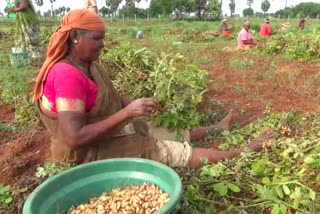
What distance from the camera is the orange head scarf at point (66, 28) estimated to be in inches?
83.1

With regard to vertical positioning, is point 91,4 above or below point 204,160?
above

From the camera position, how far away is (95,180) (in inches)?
73.9

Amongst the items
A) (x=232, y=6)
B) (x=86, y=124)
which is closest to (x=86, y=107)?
(x=86, y=124)

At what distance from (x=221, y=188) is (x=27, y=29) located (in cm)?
582

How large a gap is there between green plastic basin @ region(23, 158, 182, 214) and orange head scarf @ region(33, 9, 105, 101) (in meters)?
0.65

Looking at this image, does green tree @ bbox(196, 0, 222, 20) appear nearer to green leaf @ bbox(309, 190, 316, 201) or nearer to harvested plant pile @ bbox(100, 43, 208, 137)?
harvested plant pile @ bbox(100, 43, 208, 137)

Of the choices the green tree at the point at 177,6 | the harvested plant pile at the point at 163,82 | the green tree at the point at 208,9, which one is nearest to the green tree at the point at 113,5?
the green tree at the point at 177,6

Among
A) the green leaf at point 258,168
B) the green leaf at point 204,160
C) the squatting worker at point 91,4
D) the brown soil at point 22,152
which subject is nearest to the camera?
the green leaf at point 258,168

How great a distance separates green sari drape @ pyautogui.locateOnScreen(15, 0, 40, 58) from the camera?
674 centimetres

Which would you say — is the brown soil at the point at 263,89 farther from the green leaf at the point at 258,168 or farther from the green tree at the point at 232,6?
the green tree at the point at 232,6

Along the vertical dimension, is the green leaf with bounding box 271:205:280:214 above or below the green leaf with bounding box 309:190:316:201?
below

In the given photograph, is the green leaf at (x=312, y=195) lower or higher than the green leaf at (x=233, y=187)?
higher

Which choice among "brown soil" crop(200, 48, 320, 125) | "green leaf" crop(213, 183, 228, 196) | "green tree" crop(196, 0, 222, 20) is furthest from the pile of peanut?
"green tree" crop(196, 0, 222, 20)

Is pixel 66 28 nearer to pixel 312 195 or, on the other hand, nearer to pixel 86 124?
pixel 86 124
